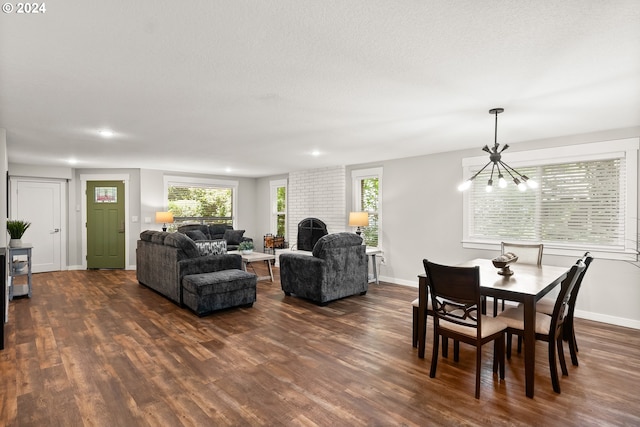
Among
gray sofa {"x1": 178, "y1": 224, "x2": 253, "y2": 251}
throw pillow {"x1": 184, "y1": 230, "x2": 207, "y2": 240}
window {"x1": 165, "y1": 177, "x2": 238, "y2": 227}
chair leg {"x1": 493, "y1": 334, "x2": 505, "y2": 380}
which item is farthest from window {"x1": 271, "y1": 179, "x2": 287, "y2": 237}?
chair leg {"x1": 493, "y1": 334, "x2": 505, "y2": 380}

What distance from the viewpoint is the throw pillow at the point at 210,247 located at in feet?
15.5

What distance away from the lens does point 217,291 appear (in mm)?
4223

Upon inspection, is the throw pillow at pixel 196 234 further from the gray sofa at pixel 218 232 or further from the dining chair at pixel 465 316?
the dining chair at pixel 465 316

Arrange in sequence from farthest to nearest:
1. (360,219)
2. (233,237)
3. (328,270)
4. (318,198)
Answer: (233,237) < (318,198) < (360,219) < (328,270)

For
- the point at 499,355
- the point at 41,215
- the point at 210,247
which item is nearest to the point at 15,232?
the point at 41,215

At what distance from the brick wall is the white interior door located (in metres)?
4.96

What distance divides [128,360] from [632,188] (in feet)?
17.9

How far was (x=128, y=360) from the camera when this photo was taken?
291 cm

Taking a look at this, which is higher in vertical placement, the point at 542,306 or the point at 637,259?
the point at 637,259

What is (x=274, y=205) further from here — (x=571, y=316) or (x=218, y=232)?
(x=571, y=316)

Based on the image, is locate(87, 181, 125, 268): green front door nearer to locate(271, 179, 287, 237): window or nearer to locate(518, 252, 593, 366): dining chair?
locate(271, 179, 287, 237): window

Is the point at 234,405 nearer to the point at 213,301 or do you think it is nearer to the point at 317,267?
the point at 213,301

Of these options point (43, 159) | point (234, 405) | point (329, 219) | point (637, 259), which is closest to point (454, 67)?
point (234, 405)

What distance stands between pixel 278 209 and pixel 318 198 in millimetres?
1813
